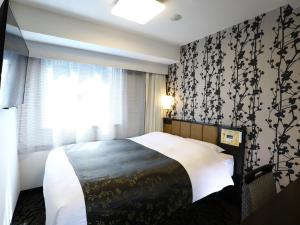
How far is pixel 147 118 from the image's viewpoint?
363 centimetres

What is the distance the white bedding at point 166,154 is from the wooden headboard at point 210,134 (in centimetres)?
11

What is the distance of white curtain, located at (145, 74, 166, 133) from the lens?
3.64 metres

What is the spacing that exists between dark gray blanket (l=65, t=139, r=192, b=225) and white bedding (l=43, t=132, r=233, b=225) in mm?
73

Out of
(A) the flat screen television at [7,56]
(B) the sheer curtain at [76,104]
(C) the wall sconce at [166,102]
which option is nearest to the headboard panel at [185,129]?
(C) the wall sconce at [166,102]

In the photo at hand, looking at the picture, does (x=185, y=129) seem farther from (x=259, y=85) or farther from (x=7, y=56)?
(x=7, y=56)

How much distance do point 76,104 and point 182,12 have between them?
2176 millimetres

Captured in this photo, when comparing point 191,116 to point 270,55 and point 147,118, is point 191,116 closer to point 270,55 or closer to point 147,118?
point 147,118

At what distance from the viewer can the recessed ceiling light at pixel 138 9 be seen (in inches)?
75.5

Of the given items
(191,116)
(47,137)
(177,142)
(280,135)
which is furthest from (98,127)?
(280,135)

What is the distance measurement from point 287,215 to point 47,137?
9.91 ft

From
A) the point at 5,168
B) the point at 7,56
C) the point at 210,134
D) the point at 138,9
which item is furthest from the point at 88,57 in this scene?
the point at 210,134

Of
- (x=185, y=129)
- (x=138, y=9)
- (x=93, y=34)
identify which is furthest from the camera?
(x=185, y=129)

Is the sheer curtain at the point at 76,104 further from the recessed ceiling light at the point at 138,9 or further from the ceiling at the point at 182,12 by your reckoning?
the recessed ceiling light at the point at 138,9

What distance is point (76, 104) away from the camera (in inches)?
113
